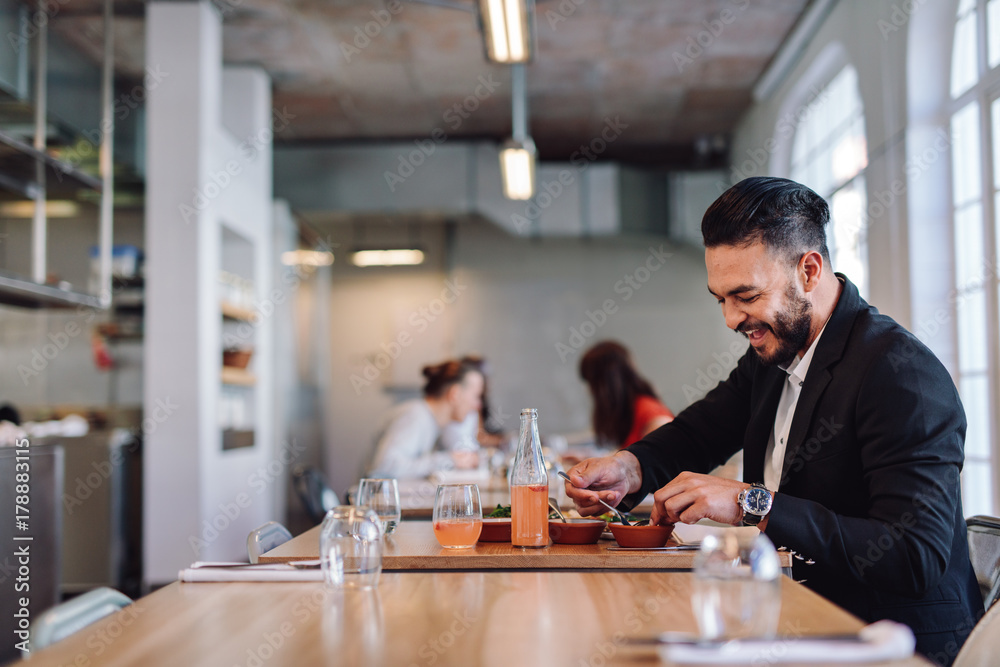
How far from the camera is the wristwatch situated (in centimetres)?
147

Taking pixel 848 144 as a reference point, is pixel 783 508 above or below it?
below

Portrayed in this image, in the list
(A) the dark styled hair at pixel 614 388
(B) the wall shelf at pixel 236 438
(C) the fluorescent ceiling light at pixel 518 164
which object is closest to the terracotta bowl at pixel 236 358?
(B) the wall shelf at pixel 236 438

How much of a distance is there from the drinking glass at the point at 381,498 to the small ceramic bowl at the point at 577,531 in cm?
33

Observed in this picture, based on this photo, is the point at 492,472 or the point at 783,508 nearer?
the point at 783,508

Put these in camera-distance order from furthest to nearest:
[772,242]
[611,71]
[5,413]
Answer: [611,71] → [5,413] → [772,242]

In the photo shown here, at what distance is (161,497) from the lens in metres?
4.93

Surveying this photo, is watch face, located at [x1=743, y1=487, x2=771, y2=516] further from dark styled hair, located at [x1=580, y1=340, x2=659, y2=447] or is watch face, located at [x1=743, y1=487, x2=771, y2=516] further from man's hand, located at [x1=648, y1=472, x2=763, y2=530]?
dark styled hair, located at [x1=580, y1=340, x2=659, y2=447]

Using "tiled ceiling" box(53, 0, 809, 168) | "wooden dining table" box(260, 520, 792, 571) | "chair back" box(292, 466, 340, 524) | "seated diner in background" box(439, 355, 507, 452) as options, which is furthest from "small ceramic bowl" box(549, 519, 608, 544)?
"tiled ceiling" box(53, 0, 809, 168)

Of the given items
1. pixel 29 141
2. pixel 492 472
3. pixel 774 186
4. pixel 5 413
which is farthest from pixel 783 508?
pixel 29 141

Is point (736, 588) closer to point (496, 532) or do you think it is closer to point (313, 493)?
point (496, 532)

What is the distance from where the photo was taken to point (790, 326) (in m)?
1.73

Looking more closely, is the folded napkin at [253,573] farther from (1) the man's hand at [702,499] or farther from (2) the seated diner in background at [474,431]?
(2) the seated diner in background at [474,431]

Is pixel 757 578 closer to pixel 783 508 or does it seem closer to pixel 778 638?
pixel 778 638

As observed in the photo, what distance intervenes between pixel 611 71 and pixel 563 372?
121 inches
